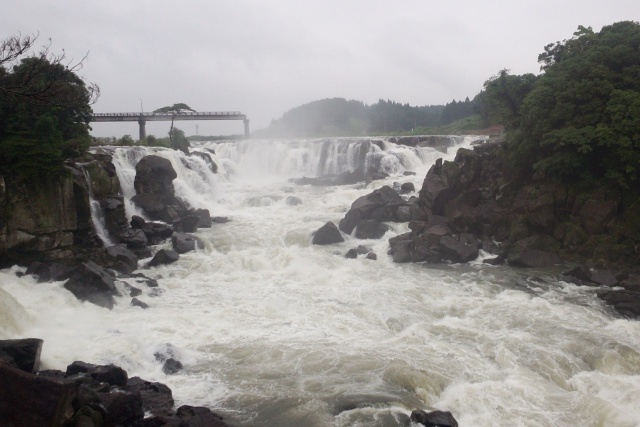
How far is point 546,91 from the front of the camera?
72.9 feet

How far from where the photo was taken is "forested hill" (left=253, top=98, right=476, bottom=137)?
8591 cm

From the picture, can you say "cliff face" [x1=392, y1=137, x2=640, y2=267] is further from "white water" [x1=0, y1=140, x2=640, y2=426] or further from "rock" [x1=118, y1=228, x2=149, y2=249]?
"rock" [x1=118, y1=228, x2=149, y2=249]

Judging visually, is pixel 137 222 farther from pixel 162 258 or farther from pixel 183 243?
pixel 162 258

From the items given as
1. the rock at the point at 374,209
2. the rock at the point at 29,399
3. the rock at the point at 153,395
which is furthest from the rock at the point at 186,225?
the rock at the point at 29,399

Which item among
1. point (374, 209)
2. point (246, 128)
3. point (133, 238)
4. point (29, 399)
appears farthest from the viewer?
point (246, 128)

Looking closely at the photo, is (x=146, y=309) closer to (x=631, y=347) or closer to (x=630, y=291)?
(x=631, y=347)

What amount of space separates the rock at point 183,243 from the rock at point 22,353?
1067 centimetres

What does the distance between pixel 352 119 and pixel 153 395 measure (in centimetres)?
8780

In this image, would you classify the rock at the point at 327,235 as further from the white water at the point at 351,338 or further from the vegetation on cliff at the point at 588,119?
the vegetation on cliff at the point at 588,119

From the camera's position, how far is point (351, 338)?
13.9m

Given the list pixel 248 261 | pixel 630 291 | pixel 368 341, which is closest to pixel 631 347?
pixel 630 291

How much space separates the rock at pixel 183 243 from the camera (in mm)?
21859

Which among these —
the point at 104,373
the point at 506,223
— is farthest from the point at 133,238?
the point at 506,223

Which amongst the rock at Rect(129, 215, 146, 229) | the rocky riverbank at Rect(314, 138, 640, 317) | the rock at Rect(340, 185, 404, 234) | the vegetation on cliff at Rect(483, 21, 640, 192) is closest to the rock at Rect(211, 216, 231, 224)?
the rock at Rect(129, 215, 146, 229)
